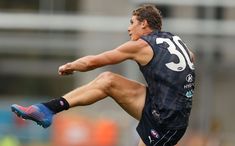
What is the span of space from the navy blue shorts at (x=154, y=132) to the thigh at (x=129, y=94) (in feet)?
0.24

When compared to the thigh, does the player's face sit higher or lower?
higher

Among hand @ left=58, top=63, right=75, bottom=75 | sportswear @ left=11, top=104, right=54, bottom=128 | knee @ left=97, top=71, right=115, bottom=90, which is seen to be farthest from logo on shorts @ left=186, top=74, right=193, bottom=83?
sportswear @ left=11, top=104, right=54, bottom=128

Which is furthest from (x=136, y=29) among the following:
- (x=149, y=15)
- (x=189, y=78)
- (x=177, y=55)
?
(x=189, y=78)

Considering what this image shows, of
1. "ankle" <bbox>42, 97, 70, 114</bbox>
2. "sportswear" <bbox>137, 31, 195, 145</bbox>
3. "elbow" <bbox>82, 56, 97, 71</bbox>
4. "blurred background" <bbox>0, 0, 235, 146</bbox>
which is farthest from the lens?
"blurred background" <bbox>0, 0, 235, 146</bbox>

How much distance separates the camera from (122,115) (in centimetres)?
2564

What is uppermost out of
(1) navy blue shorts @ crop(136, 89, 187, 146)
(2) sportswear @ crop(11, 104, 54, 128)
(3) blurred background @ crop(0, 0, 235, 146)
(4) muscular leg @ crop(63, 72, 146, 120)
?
(4) muscular leg @ crop(63, 72, 146, 120)

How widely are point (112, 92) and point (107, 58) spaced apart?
392 mm

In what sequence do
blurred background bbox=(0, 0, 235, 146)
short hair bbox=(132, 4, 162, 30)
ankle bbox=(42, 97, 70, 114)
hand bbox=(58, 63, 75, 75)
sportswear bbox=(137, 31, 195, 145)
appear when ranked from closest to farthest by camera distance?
hand bbox=(58, 63, 75, 75) < ankle bbox=(42, 97, 70, 114) < sportswear bbox=(137, 31, 195, 145) < short hair bbox=(132, 4, 162, 30) < blurred background bbox=(0, 0, 235, 146)

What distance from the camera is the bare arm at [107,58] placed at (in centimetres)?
1078

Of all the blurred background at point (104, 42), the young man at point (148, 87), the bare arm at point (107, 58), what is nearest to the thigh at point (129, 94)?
the young man at point (148, 87)

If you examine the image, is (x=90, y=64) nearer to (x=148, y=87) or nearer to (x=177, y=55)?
(x=148, y=87)

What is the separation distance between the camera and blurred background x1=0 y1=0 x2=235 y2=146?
26.2 meters

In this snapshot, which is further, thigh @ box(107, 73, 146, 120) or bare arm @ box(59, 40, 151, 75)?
thigh @ box(107, 73, 146, 120)

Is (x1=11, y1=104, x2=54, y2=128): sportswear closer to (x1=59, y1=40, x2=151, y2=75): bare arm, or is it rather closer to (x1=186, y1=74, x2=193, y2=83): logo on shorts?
(x1=59, y1=40, x2=151, y2=75): bare arm
